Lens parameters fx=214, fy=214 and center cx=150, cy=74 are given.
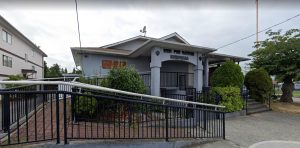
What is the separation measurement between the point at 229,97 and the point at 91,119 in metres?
8.34

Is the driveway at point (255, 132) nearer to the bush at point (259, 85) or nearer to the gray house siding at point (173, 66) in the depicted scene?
the bush at point (259, 85)

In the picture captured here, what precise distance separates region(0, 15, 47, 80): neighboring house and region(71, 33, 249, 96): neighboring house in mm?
11820

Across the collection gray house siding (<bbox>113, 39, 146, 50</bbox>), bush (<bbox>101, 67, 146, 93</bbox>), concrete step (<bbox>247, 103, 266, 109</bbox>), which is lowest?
concrete step (<bbox>247, 103, 266, 109</bbox>)

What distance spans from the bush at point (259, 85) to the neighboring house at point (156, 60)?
233 cm

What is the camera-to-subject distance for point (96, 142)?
4371 millimetres

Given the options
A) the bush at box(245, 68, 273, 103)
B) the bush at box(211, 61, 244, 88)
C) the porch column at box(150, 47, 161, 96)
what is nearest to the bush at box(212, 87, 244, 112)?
the bush at box(211, 61, 244, 88)

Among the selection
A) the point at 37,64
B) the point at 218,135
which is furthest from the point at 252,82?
the point at 37,64

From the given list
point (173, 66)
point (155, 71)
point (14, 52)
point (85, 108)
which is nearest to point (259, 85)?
point (173, 66)

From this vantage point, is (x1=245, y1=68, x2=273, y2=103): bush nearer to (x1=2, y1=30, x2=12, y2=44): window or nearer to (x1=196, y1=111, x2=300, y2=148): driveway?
(x1=196, y1=111, x2=300, y2=148): driveway

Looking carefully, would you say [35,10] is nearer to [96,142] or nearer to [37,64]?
[96,142]

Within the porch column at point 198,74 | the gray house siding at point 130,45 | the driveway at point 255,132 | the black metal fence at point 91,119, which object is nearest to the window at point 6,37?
the gray house siding at point 130,45

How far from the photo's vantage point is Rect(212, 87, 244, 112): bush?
1110cm

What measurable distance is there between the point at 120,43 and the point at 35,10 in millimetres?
9889

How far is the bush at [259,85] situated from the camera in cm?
1425
